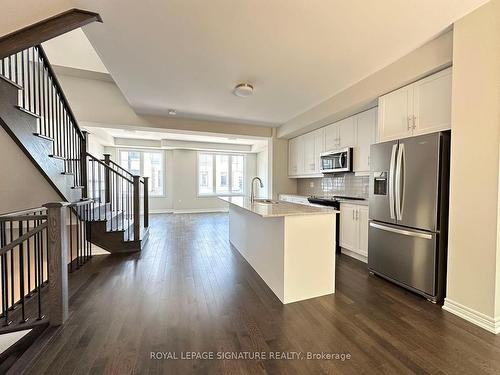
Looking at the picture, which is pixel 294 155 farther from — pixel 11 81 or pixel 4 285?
pixel 4 285

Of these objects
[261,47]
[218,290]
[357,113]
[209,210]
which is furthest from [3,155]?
[209,210]

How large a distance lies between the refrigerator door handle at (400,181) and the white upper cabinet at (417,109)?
29 centimetres

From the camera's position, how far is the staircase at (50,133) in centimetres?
223

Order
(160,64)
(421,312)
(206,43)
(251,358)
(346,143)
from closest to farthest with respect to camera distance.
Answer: (251,358)
(421,312)
(206,43)
(160,64)
(346,143)

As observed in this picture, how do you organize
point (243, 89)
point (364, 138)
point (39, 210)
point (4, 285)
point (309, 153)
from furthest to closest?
1. point (309, 153)
2. point (364, 138)
3. point (243, 89)
4. point (39, 210)
5. point (4, 285)

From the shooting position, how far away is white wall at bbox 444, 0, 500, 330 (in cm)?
181

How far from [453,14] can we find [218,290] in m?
3.45

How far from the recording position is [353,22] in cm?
202

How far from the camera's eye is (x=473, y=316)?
192 centimetres

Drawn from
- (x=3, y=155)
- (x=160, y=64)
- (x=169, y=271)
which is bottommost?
(x=169, y=271)

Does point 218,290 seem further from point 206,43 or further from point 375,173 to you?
point 206,43

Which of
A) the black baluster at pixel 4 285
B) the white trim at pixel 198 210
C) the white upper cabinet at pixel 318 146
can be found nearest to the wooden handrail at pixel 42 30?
the black baluster at pixel 4 285

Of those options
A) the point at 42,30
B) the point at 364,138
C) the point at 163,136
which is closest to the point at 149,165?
the point at 163,136

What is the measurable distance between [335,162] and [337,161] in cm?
6
